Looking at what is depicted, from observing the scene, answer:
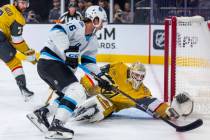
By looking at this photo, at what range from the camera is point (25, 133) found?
396cm

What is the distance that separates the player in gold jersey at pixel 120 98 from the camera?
4.15m

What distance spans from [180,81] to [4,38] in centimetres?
177

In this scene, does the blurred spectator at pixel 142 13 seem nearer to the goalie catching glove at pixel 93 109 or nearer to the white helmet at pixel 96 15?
the goalie catching glove at pixel 93 109

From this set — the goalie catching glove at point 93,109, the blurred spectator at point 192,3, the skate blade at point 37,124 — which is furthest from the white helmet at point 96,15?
the blurred spectator at point 192,3

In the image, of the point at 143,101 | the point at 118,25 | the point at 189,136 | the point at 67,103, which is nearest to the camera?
the point at 67,103

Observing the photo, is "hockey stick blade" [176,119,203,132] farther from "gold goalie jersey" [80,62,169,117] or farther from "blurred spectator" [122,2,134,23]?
"blurred spectator" [122,2,134,23]

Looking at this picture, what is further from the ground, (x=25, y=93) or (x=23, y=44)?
(x=23, y=44)

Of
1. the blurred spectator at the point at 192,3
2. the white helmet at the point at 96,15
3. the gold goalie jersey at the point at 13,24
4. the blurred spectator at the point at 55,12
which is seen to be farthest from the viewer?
the blurred spectator at the point at 55,12

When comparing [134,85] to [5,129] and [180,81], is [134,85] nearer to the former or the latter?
[180,81]

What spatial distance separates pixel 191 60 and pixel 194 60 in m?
0.03

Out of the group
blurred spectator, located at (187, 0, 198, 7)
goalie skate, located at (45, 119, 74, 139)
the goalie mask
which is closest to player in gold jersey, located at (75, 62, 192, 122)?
the goalie mask

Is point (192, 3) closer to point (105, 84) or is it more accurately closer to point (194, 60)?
point (194, 60)

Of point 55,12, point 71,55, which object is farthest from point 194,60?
point 55,12

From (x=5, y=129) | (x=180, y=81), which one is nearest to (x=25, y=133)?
(x=5, y=129)
